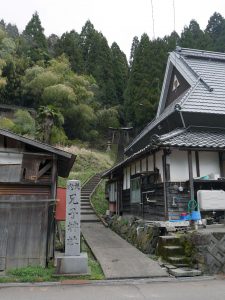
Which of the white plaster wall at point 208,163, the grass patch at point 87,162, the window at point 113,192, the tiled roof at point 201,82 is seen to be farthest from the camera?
the grass patch at point 87,162

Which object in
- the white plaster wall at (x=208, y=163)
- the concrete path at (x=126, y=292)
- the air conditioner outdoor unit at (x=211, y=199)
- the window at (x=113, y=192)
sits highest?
the white plaster wall at (x=208, y=163)

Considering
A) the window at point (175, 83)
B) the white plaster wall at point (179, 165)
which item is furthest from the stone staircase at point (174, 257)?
the window at point (175, 83)

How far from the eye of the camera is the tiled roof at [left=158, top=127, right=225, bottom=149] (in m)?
11.1

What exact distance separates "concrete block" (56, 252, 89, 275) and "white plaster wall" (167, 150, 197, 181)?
4645 mm

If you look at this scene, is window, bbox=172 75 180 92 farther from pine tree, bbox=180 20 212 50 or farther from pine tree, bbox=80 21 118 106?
pine tree, bbox=80 21 118 106

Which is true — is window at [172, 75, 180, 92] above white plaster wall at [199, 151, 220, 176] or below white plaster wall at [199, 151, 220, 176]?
above

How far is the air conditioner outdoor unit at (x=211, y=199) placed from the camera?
36.0 ft

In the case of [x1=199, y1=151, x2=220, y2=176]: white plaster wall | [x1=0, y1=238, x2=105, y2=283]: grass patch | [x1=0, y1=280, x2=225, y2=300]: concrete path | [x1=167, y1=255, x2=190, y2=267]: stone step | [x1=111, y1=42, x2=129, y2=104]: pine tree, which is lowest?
[x1=0, y1=280, x2=225, y2=300]: concrete path

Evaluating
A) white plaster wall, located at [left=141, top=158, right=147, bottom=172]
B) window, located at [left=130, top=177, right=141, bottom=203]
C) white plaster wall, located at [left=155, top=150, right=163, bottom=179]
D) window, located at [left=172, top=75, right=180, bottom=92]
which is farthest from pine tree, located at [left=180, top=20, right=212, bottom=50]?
white plaster wall, located at [left=155, top=150, right=163, bottom=179]

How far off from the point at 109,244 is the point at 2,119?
2553cm

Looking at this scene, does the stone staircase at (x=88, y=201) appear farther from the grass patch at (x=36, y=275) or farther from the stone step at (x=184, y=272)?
the stone step at (x=184, y=272)

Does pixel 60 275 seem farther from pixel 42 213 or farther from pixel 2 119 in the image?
pixel 2 119

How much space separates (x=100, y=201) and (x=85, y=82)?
2358cm

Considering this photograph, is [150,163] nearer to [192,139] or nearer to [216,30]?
[192,139]
